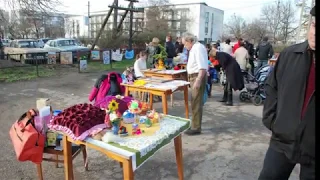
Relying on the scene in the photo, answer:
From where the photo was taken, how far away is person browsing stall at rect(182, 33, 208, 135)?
14.0ft

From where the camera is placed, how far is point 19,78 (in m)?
9.98

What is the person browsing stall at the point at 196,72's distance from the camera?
4273 millimetres

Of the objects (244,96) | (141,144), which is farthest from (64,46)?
(141,144)

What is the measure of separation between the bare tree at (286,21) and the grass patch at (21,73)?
1312 inches

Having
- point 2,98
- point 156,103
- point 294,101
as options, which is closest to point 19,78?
point 2,98

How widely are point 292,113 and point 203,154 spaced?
225cm

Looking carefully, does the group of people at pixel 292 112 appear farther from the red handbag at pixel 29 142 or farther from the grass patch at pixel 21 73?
the grass patch at pixel 21 73

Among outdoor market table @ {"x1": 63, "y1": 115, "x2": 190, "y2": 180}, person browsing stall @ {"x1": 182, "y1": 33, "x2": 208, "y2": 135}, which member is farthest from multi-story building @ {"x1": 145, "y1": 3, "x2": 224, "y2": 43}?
outdoor market table @ {"x1": 63, "y1": 115, "x2": 190, "y2": 180}

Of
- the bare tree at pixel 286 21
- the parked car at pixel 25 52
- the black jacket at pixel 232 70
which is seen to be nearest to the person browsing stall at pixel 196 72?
the black jacket at pixel 232 70

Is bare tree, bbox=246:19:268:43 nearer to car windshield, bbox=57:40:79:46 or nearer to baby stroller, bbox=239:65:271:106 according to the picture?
car windshield, bbox=57:40:79:46

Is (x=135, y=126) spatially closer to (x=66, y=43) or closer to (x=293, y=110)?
(x=293, y=110)

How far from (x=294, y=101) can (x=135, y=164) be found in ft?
3.92

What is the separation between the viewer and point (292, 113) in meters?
1.74

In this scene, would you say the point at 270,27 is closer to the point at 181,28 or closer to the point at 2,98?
the point at 181,28
